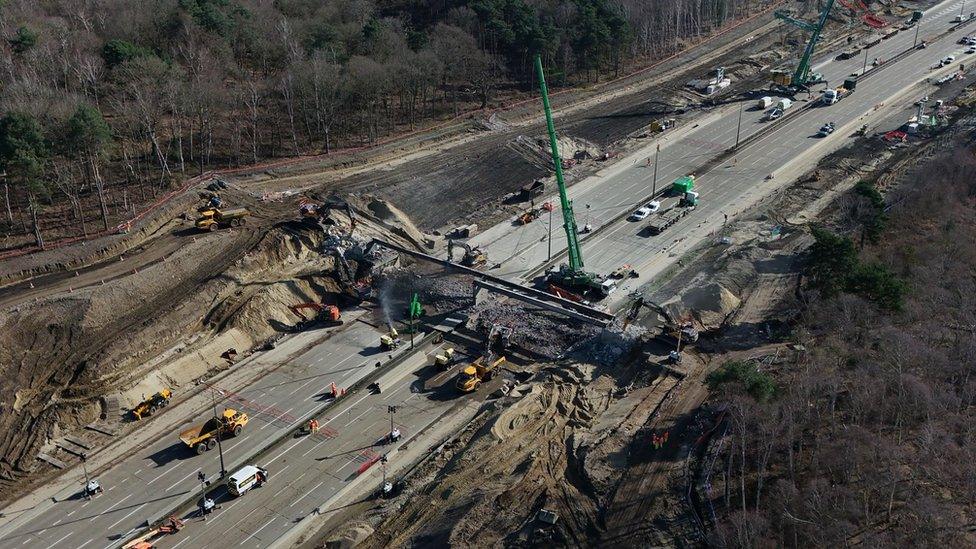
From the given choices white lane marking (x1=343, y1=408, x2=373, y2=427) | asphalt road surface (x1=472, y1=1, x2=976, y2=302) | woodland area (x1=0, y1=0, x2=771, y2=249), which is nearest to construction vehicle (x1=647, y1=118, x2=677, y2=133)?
asphalt road surface (x1=472, y1=1, x2=976, y2=302)

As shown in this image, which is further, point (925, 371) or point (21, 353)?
point (21, 353)

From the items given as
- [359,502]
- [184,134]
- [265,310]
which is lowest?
[359,502]

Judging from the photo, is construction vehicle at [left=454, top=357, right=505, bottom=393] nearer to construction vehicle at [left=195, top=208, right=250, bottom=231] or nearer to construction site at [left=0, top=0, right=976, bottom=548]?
construction site at [left=0, top=0, right=976, bottom=548]

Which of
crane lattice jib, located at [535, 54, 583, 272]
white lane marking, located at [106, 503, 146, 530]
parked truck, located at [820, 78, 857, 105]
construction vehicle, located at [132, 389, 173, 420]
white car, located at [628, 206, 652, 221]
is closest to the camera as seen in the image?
white lane marking, located at [106, 503, 146, 530]

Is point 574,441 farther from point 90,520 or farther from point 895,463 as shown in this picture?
point 90,520

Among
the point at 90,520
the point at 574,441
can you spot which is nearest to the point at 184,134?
the point at 90,520

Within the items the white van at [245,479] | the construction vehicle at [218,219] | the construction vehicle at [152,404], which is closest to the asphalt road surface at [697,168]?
the construction vehicle at [218,219]
